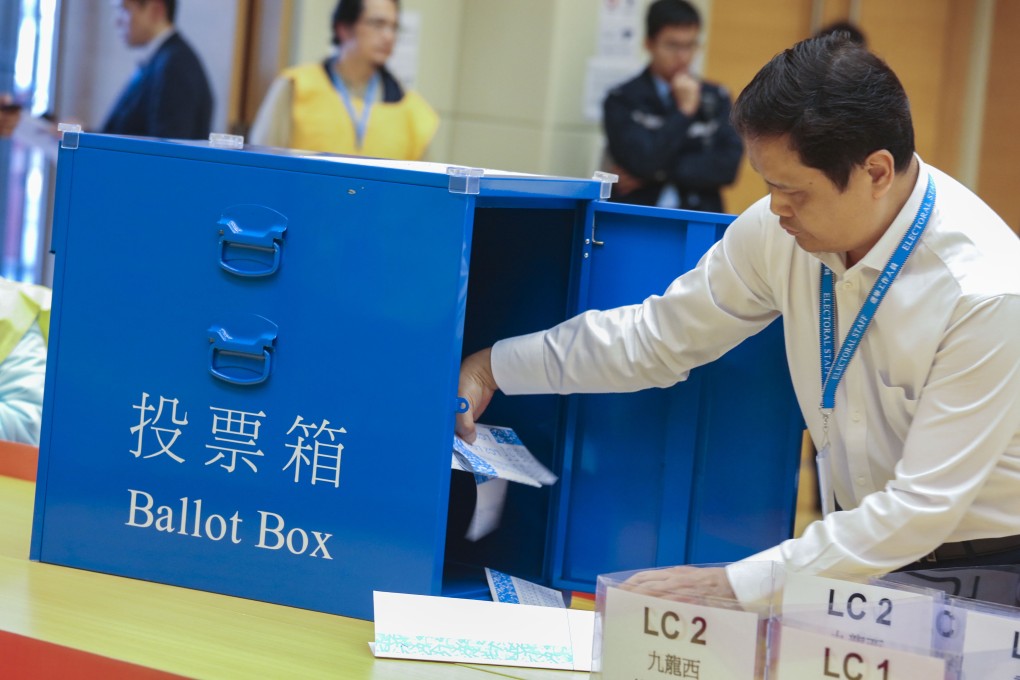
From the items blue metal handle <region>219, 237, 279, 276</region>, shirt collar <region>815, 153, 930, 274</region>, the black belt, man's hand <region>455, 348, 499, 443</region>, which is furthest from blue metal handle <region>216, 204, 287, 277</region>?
the black belt

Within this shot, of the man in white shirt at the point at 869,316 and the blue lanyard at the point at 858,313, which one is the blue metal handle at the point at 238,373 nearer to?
the man in white shirt at the point at 869,316

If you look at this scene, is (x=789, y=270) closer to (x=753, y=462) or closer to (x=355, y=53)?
(x=753, y=462)

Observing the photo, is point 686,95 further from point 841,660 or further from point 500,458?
point 841,660

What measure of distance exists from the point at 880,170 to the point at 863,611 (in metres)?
0.48

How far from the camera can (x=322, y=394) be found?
1443 millimetres

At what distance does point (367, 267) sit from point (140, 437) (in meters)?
0.35

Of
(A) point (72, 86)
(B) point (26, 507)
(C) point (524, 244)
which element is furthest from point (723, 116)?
(B) point (26, 507)

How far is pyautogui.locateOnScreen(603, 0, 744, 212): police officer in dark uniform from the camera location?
4.29m

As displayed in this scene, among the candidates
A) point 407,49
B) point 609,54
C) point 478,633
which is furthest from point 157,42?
point 478,633

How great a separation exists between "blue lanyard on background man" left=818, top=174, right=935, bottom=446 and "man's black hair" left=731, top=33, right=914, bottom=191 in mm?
87

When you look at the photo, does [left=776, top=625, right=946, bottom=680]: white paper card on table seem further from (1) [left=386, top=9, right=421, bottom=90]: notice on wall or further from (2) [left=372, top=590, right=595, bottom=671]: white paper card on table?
(1) [left=386, top=9, right=421, bottom=90]: notice on wall

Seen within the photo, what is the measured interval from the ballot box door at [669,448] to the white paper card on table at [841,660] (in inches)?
21.0

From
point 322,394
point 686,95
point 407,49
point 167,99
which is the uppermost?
point 407,49

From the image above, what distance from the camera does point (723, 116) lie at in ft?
14.5
